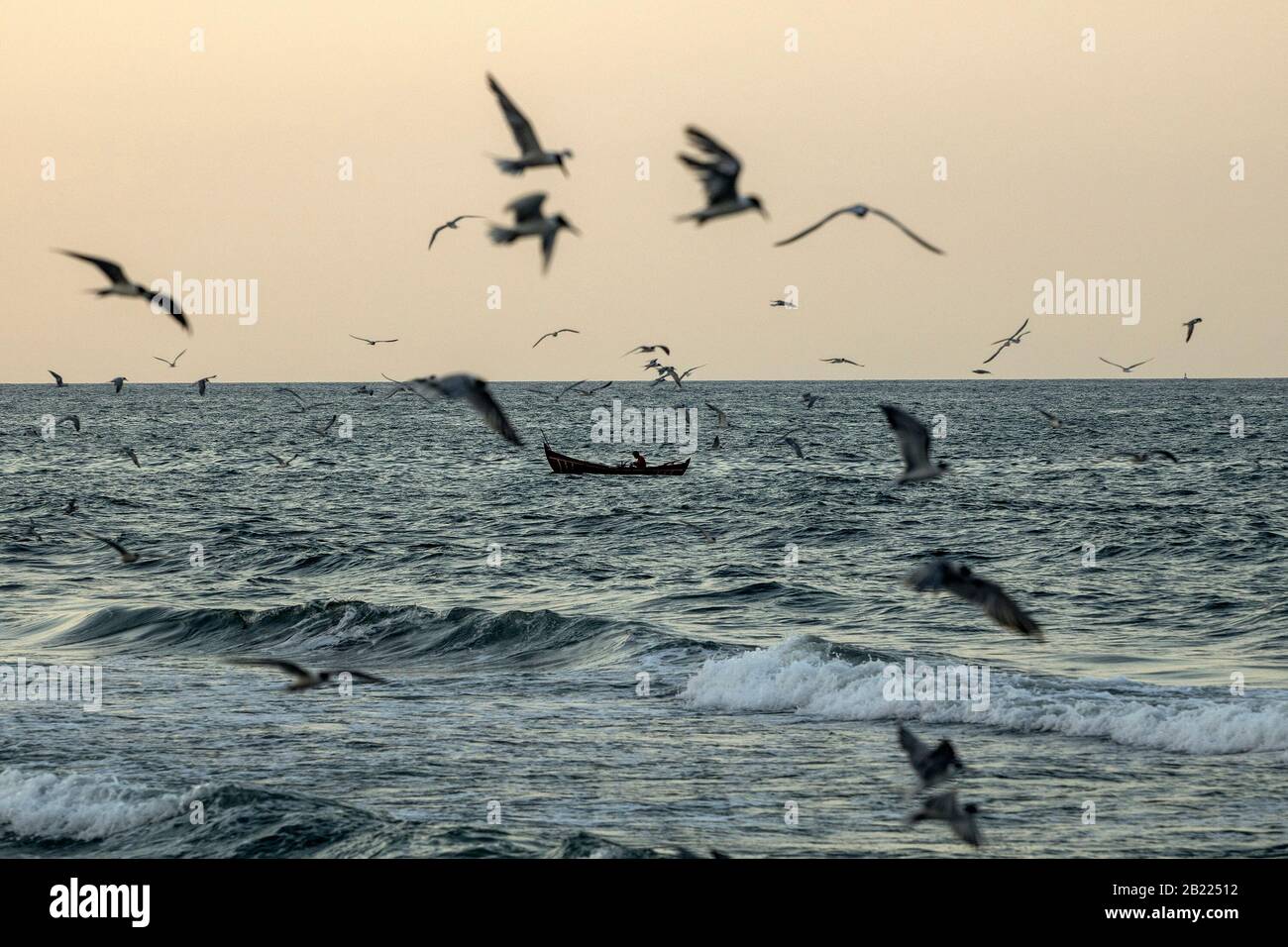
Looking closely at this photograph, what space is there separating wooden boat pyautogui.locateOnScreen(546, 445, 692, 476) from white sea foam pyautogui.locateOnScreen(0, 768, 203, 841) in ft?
137

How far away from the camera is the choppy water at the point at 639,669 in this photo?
14.6m

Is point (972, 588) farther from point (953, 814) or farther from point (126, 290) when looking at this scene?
point (126, 290)

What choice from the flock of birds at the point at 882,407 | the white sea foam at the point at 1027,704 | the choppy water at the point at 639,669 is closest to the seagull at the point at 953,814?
the flock of birds at the point at 882,407

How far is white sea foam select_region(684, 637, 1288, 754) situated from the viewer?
17781 millimetres

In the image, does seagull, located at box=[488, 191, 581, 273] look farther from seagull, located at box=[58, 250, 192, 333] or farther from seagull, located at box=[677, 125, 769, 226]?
seagull, located at box=[58, 250, 192, 333]

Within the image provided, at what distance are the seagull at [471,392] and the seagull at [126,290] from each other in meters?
2.27

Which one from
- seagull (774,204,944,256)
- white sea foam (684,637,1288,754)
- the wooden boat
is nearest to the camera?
seagull (774,204,944,256)

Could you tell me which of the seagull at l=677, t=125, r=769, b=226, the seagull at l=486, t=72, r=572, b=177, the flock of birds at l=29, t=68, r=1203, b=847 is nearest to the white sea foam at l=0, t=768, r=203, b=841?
the flock of birds at l=29, t=68, r=1203, b=847

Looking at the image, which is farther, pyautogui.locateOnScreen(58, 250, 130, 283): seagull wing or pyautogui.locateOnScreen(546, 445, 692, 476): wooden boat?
pyautogui.locateOnScreen(546, 445, 692, 476): wooden boat
